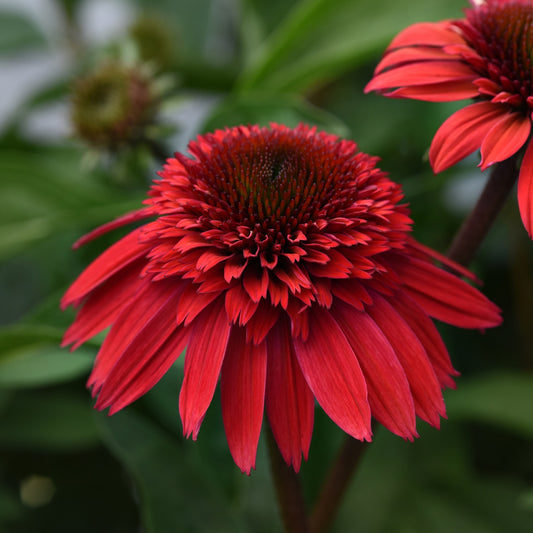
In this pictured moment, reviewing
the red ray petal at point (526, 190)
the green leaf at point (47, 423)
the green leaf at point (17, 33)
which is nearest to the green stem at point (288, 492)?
the red ray petal at point (526, 190)

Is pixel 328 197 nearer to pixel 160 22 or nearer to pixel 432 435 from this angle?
pixel 432 435

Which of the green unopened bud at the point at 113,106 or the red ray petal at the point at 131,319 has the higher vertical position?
the red ray petal at the point at 131,319

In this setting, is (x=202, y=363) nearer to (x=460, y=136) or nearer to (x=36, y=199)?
(x=460, y=136)

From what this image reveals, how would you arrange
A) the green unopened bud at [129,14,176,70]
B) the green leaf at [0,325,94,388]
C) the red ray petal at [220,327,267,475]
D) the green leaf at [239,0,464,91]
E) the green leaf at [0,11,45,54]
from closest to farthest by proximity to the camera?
the red ray petal at [220,327,267,475] < the green leaf at [0,325,94,388] < the green leaf at [239,0,464,91] < the green unopened bud at [129,14,176,70] < the green leaf at [0,11,45,54]

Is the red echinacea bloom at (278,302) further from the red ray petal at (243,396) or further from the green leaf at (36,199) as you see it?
the green leaf at (36,199)

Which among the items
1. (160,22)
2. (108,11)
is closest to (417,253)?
(160,22)

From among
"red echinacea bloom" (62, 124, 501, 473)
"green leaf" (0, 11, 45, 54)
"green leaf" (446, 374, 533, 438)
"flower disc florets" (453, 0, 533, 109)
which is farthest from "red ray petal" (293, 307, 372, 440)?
"green leaf" (0, 11, 45, 54)

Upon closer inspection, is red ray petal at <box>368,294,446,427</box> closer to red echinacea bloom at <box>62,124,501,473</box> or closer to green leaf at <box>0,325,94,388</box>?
red echinacea bloom at <box>62,124,501,473</box>
